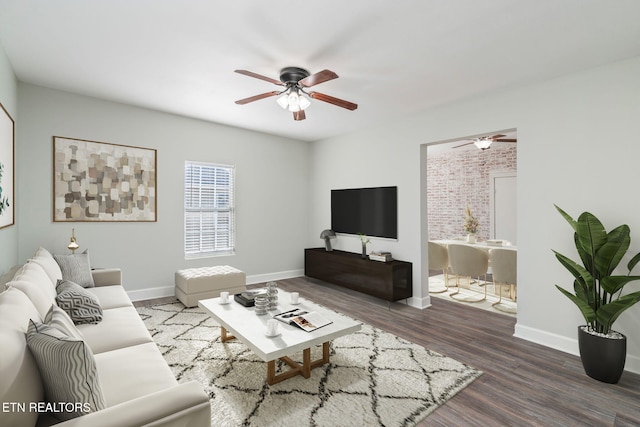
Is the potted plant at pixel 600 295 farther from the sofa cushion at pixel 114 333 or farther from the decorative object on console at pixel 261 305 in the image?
the sofa cushion at pixel 114 333

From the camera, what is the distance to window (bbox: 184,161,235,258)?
4.77 metres

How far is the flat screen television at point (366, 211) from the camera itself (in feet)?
14.9

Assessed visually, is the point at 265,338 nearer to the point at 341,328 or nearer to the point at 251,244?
the point at 341,328

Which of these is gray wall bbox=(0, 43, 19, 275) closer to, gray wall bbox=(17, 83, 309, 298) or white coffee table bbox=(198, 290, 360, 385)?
gray wall bbox=(17, 83, 309, 298)

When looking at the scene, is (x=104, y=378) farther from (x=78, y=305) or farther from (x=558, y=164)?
(x=558, y=164)

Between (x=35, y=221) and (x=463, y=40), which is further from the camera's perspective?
(x=35, y=221)

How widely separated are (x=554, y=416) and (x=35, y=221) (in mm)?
5138

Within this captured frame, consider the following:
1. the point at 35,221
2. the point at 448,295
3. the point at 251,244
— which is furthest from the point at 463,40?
the point at 35,221

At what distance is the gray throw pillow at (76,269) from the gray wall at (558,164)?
384cm

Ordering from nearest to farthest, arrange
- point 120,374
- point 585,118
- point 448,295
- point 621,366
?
point 120,374 → point 621,366 → point 585,118 → point 448,295

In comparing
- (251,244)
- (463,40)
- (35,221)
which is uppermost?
(463,40)

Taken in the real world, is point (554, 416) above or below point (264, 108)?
below

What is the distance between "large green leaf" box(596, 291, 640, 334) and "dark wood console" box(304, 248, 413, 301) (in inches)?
79.3

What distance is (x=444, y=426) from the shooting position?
1.89 meters
